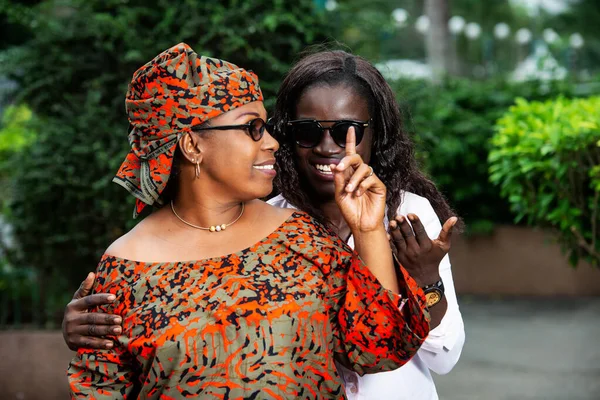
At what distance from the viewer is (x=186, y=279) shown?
255 centimetres

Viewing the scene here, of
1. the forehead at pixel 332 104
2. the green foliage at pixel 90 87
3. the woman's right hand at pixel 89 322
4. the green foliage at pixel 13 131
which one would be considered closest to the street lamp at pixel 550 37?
the green foliage at pixel 13 131

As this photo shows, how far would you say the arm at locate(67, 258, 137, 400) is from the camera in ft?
8.29

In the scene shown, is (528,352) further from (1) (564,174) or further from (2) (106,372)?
(2) (106,372)

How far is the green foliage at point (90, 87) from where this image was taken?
5609mm

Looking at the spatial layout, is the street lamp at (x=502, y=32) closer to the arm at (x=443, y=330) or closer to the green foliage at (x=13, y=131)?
the green foliage at (x=13, y=131)

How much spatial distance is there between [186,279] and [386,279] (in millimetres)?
622

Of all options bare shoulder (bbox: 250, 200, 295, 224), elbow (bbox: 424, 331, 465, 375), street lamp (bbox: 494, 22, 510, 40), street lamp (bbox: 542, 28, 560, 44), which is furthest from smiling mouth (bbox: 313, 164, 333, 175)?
street lamp (bbox: 494, 22, 510, 40)

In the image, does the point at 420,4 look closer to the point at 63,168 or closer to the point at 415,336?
the point at 63,168

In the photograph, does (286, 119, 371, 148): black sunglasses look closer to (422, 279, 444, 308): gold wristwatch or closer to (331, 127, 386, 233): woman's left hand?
(331, 127, 386, 233): woman's left hand

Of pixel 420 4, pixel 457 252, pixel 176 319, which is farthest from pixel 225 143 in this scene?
pixel 420 4

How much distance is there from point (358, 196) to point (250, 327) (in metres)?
0.52

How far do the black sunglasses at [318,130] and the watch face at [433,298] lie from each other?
0.65 meters

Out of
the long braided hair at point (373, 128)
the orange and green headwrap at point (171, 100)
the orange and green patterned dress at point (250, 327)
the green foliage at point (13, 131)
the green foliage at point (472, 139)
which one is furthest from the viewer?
the green foliage at point (472, 139)

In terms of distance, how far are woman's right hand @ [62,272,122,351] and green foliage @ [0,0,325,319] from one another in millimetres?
3004
